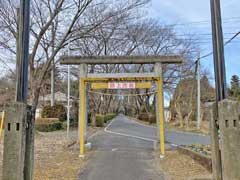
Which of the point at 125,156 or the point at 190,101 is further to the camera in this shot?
the point at 190,101

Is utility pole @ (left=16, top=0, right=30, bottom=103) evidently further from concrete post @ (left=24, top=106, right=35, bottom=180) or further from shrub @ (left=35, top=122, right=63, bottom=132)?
shrub @ (left=35, top=122, right=63, bottom=132)

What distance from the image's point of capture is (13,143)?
12.0ft

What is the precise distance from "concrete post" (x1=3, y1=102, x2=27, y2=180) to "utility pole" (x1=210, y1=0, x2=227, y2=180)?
2498mm

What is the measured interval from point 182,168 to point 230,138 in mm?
4169

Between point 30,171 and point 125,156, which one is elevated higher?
point 30,171

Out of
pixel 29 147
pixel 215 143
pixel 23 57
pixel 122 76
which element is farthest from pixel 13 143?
pixel 122 76

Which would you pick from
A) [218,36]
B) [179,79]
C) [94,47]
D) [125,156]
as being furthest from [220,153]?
[179,79]

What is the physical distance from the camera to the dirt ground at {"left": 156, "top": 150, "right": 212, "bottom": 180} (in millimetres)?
6558

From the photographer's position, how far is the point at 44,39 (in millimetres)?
17750

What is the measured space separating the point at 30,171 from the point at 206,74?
34.7 m

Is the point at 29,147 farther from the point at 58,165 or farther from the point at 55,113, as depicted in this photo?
the point at 55,113

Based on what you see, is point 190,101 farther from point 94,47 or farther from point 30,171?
point 30,171

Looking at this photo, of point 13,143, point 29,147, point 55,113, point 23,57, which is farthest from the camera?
point 55,113

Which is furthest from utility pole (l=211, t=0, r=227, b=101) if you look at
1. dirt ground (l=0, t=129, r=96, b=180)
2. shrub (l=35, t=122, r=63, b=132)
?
shrub (l=35, t=122, r=63, b=132)
